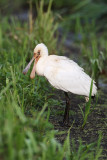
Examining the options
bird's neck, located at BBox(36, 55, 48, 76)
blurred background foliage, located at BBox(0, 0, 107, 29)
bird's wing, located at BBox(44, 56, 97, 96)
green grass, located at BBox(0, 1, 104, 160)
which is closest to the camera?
green grass, located at BBox(0, 1, 104, 160)

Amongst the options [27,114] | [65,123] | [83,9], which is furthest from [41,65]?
[83,9]

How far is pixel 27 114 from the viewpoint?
163 inches

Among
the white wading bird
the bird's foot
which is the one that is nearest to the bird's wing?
the white wading bird

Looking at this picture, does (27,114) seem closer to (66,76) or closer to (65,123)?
(65,123)

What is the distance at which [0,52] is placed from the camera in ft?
18.7

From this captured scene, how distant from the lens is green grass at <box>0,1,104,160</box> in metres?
2.36

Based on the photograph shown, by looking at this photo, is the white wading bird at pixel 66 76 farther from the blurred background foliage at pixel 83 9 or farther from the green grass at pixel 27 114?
the blurred background foliage at pixel 83 9

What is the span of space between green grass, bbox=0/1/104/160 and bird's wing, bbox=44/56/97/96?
1.13 ft

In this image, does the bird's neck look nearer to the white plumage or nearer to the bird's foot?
the white plumage

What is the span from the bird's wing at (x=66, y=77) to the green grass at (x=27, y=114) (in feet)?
1.13

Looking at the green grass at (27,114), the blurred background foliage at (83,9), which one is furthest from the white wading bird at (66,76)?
the blurred background foliage at (83,9)

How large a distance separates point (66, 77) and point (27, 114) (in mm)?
605

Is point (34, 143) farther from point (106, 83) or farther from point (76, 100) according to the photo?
point (106, 83)

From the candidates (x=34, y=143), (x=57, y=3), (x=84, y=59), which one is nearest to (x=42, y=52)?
(x=34, y=143)
